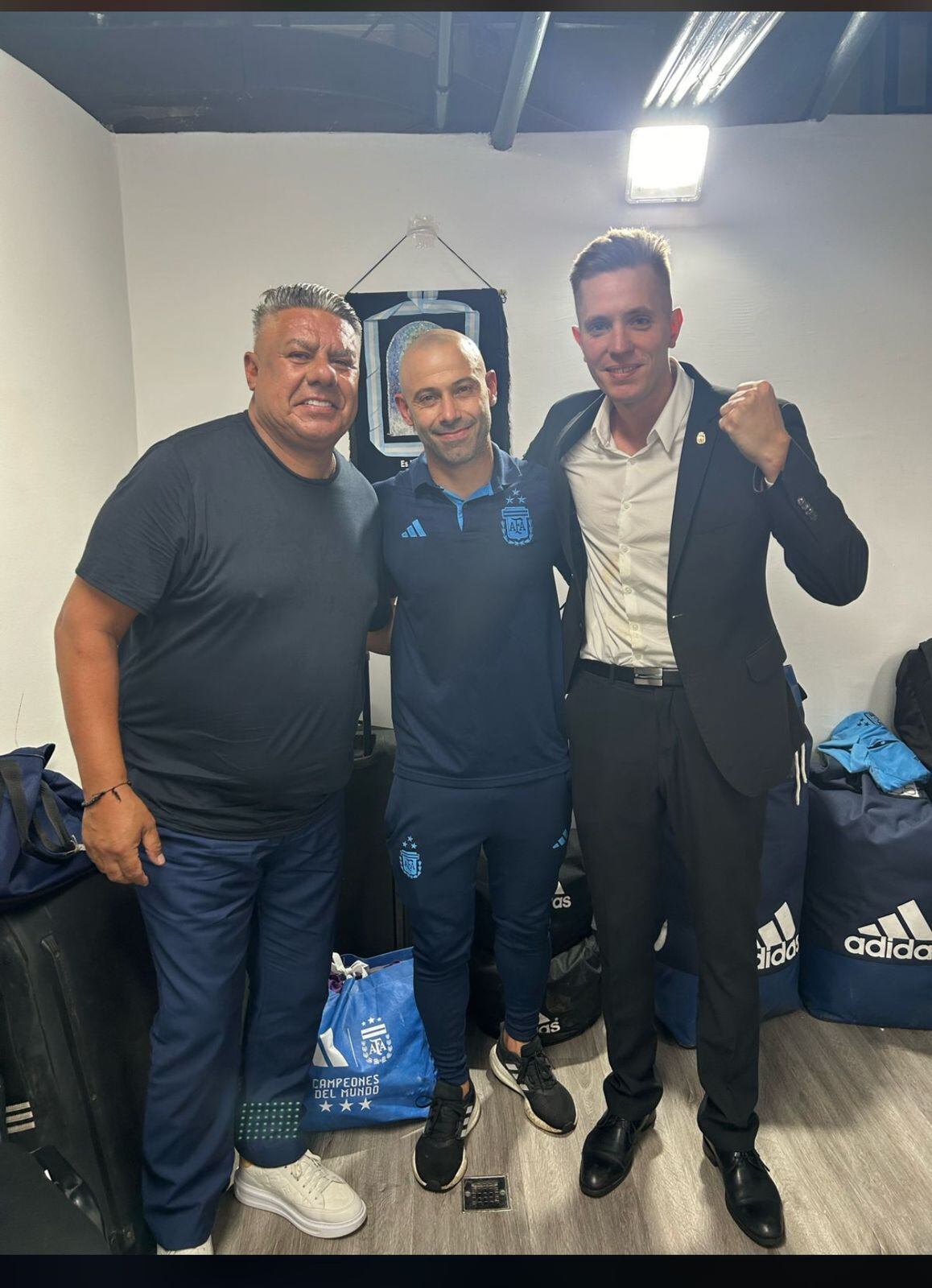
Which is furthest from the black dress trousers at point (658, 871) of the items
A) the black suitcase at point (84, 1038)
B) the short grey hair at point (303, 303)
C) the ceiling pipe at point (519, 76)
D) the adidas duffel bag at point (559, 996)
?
the ceiling pipe at point (519, 76)

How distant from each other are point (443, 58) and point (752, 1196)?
213cm

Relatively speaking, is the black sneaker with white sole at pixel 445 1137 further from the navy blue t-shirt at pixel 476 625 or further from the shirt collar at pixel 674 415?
the shirt collar at pixel 674 415

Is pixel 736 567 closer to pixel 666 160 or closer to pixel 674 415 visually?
pixel 674 415

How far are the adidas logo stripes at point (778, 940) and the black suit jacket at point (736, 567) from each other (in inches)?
21.1

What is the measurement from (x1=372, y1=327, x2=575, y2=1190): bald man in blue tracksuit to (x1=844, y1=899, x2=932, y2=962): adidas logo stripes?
2.63ft

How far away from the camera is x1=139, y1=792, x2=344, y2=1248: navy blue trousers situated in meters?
1.41

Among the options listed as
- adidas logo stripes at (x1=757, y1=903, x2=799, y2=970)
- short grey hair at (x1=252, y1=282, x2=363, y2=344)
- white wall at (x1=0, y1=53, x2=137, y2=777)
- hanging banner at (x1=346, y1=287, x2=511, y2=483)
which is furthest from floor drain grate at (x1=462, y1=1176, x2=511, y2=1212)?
short grey hair at (x1=252, y1=282, x2=363, y2=344)

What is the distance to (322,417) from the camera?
1401mm

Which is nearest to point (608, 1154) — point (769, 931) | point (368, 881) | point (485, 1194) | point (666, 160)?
point (485, 1194)

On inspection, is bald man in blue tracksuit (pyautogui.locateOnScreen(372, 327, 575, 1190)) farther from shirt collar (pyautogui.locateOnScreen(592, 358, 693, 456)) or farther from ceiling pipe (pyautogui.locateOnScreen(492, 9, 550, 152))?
ceiling pipe (pyautogui.locateOnScreen(492, 9, 550, 152))

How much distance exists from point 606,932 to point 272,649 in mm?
836

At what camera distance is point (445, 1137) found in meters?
1.58

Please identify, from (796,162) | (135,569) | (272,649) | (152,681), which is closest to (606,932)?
(272,649)

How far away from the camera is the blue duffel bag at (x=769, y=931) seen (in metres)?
1.79
